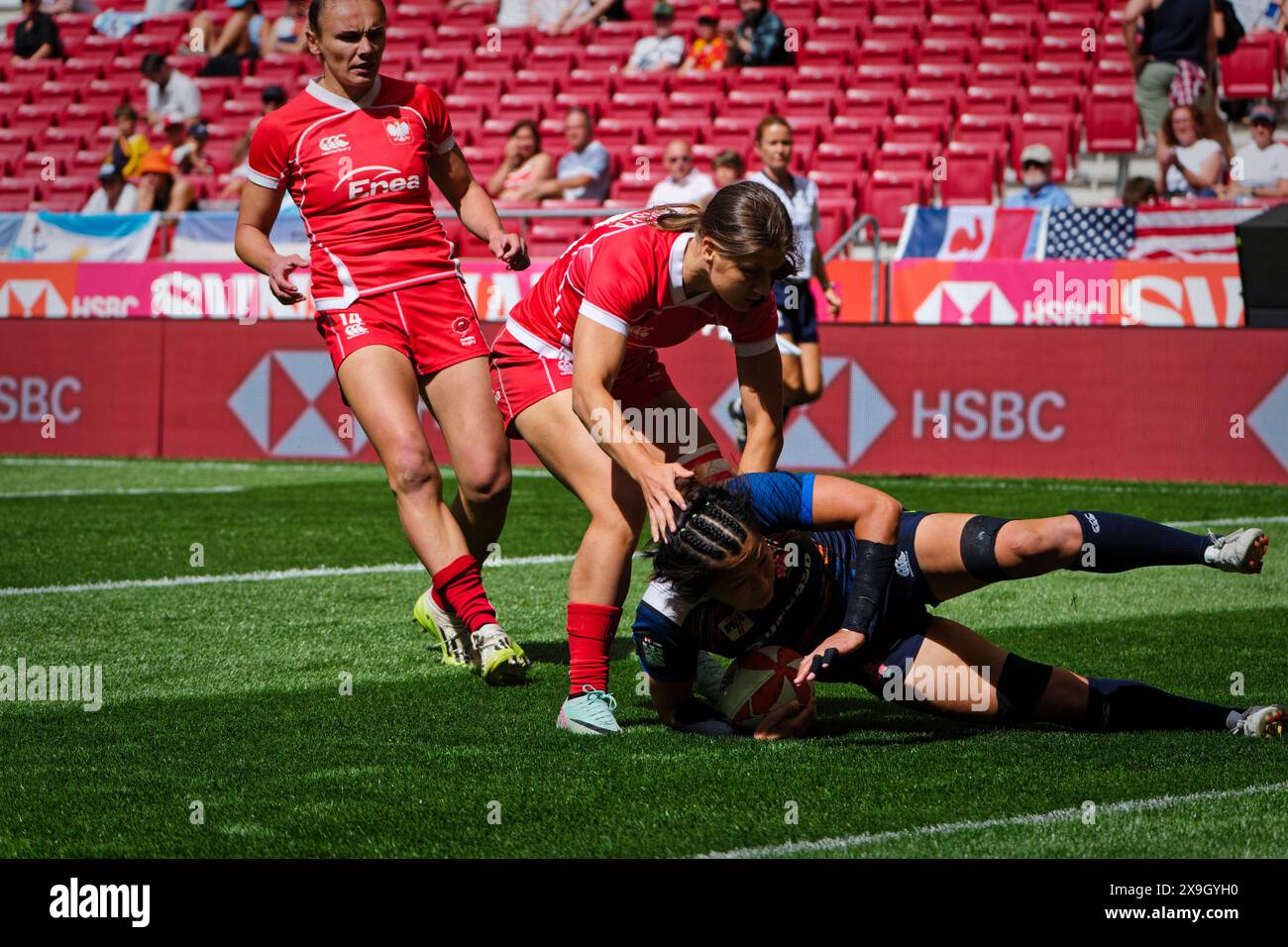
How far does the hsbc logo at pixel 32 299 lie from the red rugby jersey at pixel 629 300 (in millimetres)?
12605

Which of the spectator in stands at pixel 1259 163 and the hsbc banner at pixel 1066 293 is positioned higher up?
the spectator in stands at pixel 1259 163

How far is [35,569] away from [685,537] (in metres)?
5.27

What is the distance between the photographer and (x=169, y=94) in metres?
22.0

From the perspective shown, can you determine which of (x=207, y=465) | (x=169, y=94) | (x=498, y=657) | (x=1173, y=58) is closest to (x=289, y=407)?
(x=207, y=465)

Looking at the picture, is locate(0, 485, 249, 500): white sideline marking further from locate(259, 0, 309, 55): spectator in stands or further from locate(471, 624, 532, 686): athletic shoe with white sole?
locate(259, 0, 309, 55): spectator in stands

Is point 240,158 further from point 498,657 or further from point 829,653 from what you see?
point 829,653

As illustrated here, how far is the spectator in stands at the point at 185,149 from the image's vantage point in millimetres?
20719

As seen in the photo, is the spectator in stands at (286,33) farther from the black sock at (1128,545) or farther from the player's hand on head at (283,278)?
the black sock at (1128,545)

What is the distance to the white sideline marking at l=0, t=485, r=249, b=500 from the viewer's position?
492 inches

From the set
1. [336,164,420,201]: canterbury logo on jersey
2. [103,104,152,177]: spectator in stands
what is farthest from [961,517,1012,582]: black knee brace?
[103,104,152,177]: spectator in stands

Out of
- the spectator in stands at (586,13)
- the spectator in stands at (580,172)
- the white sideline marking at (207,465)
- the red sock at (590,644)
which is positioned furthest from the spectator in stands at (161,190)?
the red sock at (590,644)

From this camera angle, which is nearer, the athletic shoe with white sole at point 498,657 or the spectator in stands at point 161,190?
the athletic shoe with white sole at point 498,657

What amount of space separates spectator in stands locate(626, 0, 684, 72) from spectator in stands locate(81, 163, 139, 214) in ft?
19.9
